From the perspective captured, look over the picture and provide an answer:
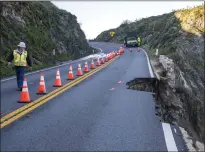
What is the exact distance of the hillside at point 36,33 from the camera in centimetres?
2516

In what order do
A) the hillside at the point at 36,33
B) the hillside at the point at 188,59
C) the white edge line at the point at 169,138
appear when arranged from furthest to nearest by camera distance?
the hillside at the point at 36,33, the hillside at the point at 188,59, the white edge line at the point at 169,138

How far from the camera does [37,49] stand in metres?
28.5

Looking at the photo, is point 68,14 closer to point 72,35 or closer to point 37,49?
point 72,35

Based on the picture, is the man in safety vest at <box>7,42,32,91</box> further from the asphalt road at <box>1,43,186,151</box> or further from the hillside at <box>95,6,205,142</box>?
the hillside at <box>95,6,205,142</box>

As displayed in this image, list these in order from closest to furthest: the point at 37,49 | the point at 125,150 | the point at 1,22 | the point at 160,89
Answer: the point at 125,150, the point at 160,89, the point at 1,22, the point at 37,49

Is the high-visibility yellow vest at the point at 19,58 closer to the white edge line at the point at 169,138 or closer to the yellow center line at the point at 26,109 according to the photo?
the yellow center line at the point at 26,109

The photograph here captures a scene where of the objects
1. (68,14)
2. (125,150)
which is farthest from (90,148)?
(68,14)

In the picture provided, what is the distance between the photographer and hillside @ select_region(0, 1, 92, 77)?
2516cm

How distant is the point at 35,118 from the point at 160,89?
8566mm

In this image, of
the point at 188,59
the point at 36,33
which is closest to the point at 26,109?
the point at 36,33

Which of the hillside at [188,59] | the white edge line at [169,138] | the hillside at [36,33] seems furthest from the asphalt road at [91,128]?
the hillside at [36,33]

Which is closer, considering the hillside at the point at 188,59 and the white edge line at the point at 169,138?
the white edge line at the point at 169,138

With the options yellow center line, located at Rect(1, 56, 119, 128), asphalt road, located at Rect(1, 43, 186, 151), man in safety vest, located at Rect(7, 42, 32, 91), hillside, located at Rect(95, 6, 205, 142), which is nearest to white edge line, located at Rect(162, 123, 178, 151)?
asphalt road, located at Rect(1, 43, 186, 151)

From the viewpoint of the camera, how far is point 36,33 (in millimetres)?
30766
